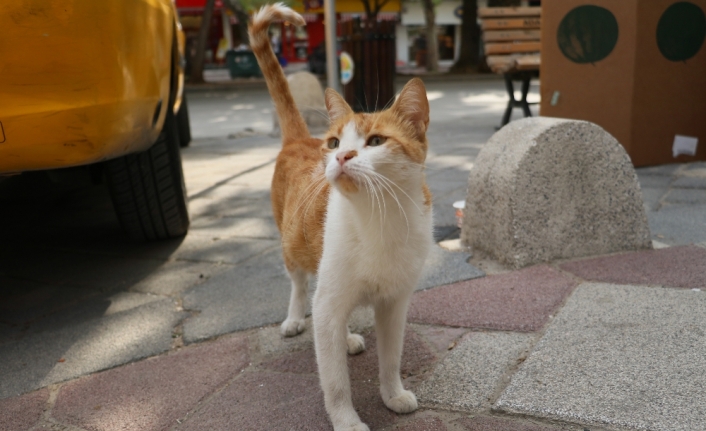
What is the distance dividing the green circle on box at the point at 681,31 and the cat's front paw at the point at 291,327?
3.57 metres

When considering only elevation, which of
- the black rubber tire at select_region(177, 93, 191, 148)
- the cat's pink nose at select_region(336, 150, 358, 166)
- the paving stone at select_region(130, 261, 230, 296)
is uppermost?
the cat's pink nose at select_region(336, 150, 358, 166)

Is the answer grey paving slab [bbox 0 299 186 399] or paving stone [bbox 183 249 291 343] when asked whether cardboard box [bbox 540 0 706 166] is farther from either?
grey paving slab [bbox 0 299 186 399]

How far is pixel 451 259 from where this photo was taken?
305cm

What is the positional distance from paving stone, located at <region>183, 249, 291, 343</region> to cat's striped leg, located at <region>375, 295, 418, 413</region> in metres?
0.73

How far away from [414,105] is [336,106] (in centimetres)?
31

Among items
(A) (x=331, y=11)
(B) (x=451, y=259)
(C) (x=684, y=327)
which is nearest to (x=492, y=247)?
(B) (x=451, y=259)

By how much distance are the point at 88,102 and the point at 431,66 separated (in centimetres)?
2275

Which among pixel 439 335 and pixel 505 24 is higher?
pixel 505 24

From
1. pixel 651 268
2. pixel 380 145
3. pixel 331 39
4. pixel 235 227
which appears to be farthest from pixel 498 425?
pixel 331 39

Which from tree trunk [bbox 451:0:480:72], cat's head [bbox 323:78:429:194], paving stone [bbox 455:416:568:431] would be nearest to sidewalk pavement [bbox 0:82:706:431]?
paving stone [bbox 455:416:568:431]

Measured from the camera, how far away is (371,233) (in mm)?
1800

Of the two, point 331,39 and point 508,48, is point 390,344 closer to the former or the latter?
point 331,39

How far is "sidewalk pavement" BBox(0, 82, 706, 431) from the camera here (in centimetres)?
184

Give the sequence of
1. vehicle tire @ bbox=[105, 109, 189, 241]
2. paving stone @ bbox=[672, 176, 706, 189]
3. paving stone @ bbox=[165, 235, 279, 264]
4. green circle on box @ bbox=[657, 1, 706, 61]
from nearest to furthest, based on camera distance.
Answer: vehicle tire @ bbox=[105, 109, 189, 241]
paving stone @ bbox=[165, 235, 279, 264]
paving stone @ bbox=[672, 176, 706, 189]
green circle on box @ bbox=[657, 1, 706, 61]
